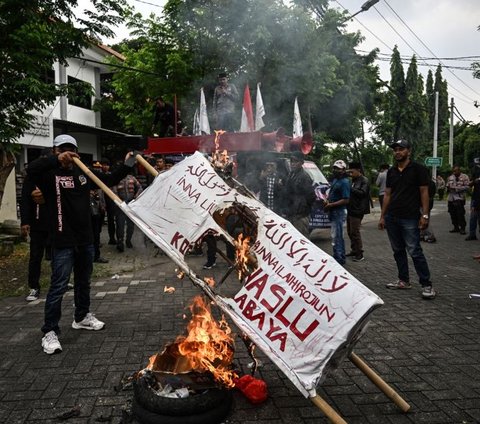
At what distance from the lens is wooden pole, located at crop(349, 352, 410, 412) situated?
9.36 feet

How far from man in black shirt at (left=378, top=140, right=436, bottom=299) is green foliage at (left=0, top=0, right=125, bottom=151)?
5701mm

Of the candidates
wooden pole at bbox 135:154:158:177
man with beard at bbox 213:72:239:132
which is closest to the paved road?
wooden pole at bbox 135:154:158:177

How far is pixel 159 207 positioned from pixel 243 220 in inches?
23.4

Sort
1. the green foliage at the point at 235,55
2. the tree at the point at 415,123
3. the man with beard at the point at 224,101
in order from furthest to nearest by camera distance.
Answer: the tree at the point at 415,123
the green foliage at the point at 235,55
the man with beard at the point at 224,101

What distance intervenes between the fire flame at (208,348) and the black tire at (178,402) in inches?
5.4

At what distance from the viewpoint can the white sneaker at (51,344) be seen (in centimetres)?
398

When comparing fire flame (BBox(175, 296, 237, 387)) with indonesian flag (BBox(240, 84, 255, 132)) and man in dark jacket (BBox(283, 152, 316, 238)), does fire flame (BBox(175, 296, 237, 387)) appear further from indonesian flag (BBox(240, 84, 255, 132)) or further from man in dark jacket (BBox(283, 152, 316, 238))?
indonesian flag (BBox(240, 84, 255, 132))

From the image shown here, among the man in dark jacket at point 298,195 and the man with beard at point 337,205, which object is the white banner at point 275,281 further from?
the man with beard at point 337,205

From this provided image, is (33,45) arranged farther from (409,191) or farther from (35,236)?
(409,191)

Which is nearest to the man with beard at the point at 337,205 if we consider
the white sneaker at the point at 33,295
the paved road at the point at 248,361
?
the paved road at the point at 248,361

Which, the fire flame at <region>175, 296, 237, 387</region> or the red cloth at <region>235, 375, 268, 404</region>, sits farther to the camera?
the red cloth at <region>235, 375, 268, 404</region>

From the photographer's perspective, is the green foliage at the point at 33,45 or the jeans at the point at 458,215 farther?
the jeans at the point at 458,215

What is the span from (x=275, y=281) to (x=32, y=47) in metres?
6.48

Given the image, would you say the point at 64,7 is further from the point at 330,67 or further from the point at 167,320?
the point at 330,67
